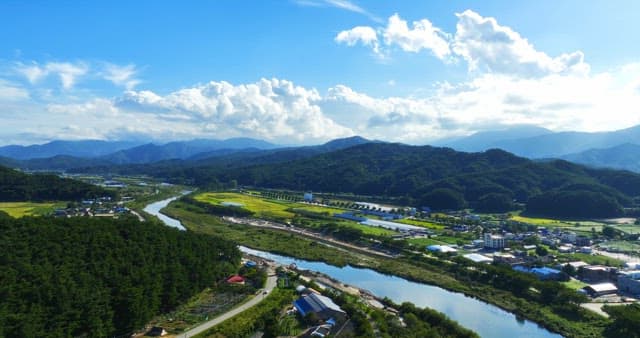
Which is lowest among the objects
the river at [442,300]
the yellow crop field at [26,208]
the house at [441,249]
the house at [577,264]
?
the river at [442,300]

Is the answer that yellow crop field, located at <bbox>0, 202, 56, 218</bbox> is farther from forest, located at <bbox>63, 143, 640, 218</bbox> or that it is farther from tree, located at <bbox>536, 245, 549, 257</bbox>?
tree, located at <bbox>536, 245, 549, 257</bbox>

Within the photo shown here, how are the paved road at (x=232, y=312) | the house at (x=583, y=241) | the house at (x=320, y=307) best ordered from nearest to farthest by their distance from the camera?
the paved road at (x=232, y=312), the house at (x=320, y=307), the house at (x=583, y=241)

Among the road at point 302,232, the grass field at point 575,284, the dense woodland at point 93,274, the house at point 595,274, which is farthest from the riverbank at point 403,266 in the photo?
the dense woodland at point 93,274

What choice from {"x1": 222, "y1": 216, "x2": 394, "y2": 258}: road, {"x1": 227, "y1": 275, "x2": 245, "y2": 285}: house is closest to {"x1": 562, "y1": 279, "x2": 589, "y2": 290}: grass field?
{"x1": 222, "y1": 216, "x2": 394, "y2": 258}: road

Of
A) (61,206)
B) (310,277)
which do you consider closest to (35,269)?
(310,277)

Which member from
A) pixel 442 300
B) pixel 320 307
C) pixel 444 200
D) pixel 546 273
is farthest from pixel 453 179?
pixel 320 307

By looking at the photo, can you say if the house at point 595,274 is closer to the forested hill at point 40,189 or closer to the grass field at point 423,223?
the grass field at point 423,223
